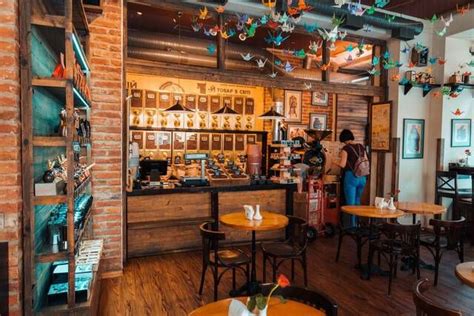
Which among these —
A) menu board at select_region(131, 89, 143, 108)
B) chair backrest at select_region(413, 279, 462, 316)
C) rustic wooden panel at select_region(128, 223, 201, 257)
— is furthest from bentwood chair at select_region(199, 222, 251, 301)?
menu board at select_region(131, 89, 143, 108)

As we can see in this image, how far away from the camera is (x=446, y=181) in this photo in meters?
6.00

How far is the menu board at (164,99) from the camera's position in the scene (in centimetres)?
779

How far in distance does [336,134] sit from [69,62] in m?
7.05

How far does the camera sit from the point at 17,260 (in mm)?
2111

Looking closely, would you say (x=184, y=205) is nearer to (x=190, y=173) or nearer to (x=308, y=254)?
(x=190, y=173)

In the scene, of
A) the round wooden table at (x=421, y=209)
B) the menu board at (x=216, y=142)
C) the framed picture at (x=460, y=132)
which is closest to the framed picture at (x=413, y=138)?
the framed picture at (x=460, y=132)

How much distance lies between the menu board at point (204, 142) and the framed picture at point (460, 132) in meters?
5.23

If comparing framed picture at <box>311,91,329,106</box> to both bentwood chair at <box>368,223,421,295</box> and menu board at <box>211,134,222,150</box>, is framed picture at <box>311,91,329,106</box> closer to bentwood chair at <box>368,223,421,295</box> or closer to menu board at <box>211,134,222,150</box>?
menu board at <box>211,134,222,150</box>

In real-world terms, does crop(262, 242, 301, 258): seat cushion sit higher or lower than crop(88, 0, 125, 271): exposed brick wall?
lower

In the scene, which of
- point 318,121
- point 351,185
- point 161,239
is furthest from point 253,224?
point 318,121

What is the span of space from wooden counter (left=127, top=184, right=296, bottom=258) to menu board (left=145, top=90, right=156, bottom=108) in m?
3.53

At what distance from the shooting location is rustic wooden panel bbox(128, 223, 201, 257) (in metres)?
4.59

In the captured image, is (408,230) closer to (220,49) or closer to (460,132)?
(220,49)

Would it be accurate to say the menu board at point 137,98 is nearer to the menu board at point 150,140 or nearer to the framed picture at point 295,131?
the menu board at point 150,140
